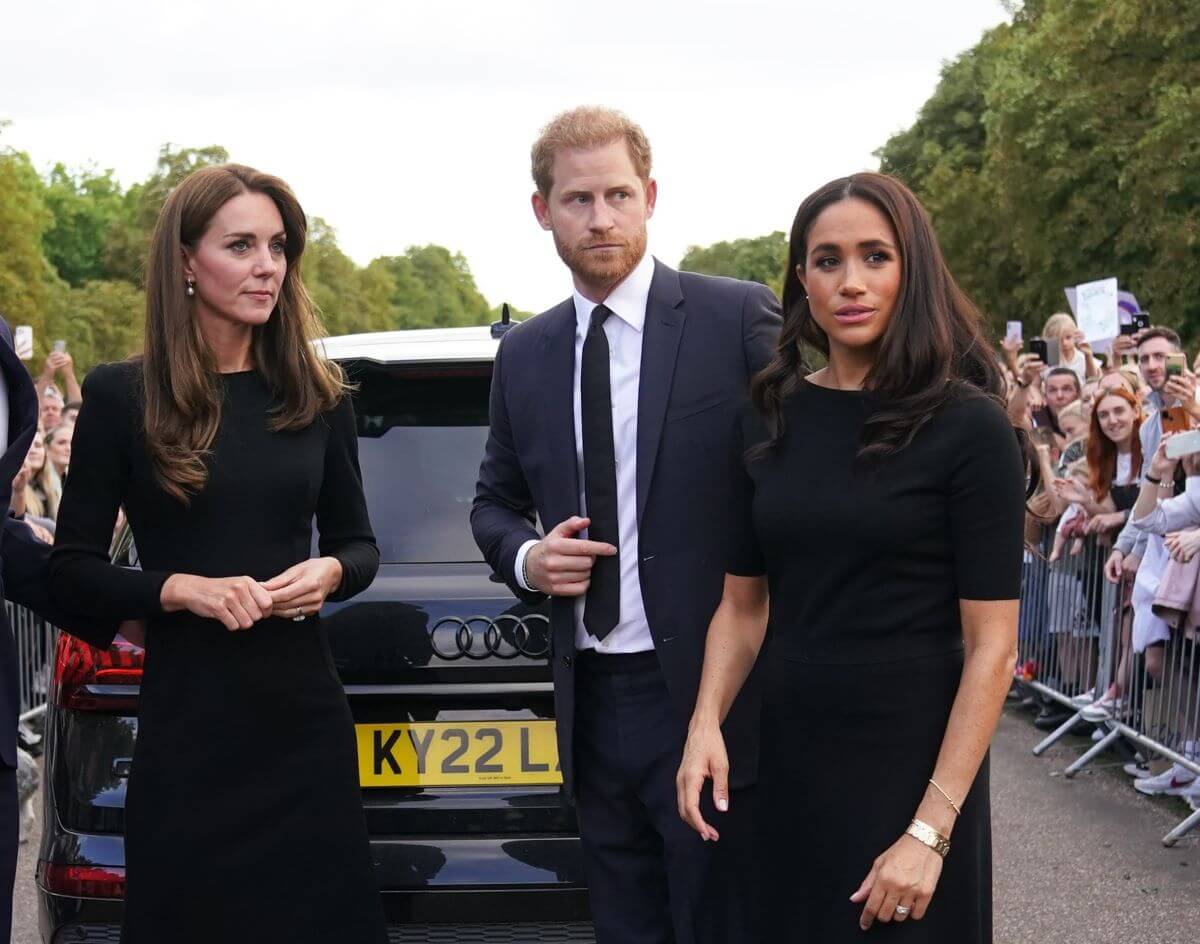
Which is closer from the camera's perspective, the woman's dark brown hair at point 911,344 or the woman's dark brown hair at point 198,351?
the woman's dark brown hair at point 911,344

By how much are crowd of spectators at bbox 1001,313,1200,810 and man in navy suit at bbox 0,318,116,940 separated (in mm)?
4909

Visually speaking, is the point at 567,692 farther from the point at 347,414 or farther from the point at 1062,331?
the point at 1062,331

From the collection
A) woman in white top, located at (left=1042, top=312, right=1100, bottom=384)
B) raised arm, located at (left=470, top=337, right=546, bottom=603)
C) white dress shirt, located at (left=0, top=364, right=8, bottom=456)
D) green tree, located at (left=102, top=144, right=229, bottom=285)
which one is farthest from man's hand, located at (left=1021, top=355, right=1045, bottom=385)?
green tree, located at (left=102, top=144, right=229, bottom=285)

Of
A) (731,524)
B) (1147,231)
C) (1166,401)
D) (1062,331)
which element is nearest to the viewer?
(731,524)

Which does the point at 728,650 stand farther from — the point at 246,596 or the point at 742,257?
the point at 742,257

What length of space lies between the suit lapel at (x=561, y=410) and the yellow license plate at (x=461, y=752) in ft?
2.21

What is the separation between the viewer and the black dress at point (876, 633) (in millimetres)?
3008

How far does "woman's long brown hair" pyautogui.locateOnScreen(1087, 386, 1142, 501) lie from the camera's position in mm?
9768

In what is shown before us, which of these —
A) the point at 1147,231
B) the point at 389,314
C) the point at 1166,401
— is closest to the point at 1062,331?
the point at 1166,401

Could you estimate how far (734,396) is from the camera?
12.2 ft

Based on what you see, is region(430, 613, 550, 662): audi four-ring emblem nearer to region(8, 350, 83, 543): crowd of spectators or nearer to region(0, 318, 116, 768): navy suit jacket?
region(0, 318, 116, 768): navy suit jacket

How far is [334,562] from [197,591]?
327mm

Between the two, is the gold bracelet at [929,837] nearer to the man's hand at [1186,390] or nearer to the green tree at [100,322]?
the man's hand at [1186,390]

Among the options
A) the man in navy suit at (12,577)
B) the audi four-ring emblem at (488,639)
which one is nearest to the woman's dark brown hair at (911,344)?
the audi four-ring emblem at (488,639)
